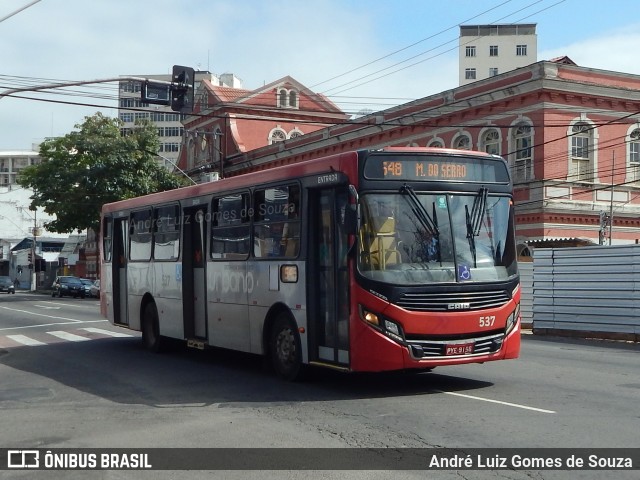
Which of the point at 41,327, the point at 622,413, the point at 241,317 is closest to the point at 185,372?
the point at 241,317

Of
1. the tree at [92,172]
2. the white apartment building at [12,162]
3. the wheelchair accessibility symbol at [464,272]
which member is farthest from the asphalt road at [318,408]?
the white apartment building at [12,162]

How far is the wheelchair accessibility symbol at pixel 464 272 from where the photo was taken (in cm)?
1075

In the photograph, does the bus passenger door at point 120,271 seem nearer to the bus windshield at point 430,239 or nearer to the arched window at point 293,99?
the bus windshield at point 430,239

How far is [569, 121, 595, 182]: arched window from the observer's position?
1431 inches

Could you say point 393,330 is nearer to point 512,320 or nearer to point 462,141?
point 512,320

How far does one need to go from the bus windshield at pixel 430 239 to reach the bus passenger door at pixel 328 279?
426mm

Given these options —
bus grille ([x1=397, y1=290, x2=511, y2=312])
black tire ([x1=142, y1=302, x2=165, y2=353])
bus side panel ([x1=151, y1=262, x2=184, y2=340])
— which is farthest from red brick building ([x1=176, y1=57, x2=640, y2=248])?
bus grille ([x1=397, y1=290, x2=511, y2=312])

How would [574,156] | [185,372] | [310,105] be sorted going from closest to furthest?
[185,372] < [574,156] < [310,105]

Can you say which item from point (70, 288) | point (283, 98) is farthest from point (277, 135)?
point (70, 288)

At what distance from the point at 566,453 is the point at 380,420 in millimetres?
2341

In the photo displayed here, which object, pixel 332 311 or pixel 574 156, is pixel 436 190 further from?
pixel 574 156

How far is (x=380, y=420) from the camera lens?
30.3 feet

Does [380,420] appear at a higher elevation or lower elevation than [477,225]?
lower

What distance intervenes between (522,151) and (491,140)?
6.17 feet
